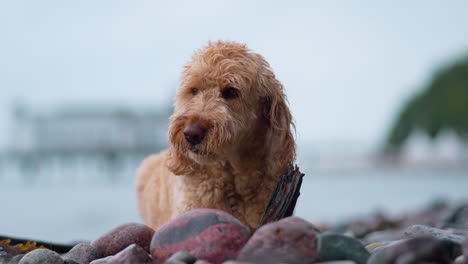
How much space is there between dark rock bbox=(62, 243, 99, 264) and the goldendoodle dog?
1011 mm

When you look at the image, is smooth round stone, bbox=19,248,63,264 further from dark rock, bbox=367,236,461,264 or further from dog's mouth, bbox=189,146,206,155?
dark rock, bbox=367,236,461,264

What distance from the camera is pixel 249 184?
199 inches

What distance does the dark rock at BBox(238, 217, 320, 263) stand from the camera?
3.19 metres

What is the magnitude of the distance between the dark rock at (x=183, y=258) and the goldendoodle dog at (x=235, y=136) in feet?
4.35

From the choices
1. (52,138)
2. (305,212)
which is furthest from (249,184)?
(52,138)

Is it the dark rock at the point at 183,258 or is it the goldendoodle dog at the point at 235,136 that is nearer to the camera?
the dark rock at the point at 183,258

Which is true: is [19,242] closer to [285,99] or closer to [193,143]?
[193,143]

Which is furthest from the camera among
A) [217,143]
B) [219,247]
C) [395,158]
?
[395,158]

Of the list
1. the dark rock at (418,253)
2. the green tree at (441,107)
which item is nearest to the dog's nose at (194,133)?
the dark rock at (418,253)

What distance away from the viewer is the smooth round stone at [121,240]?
4.25 metres

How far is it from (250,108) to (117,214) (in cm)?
1447

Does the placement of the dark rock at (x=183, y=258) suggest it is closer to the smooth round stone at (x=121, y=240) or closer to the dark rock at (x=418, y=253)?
the smooth round stone at (x=121, y=240)

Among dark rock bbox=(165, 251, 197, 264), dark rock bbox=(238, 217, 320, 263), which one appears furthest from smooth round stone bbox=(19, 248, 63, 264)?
dark rock bbox=(238, 217, 320, 263)

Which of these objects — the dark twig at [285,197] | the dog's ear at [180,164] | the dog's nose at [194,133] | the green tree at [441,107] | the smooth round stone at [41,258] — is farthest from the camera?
the green tree at [441,107]
